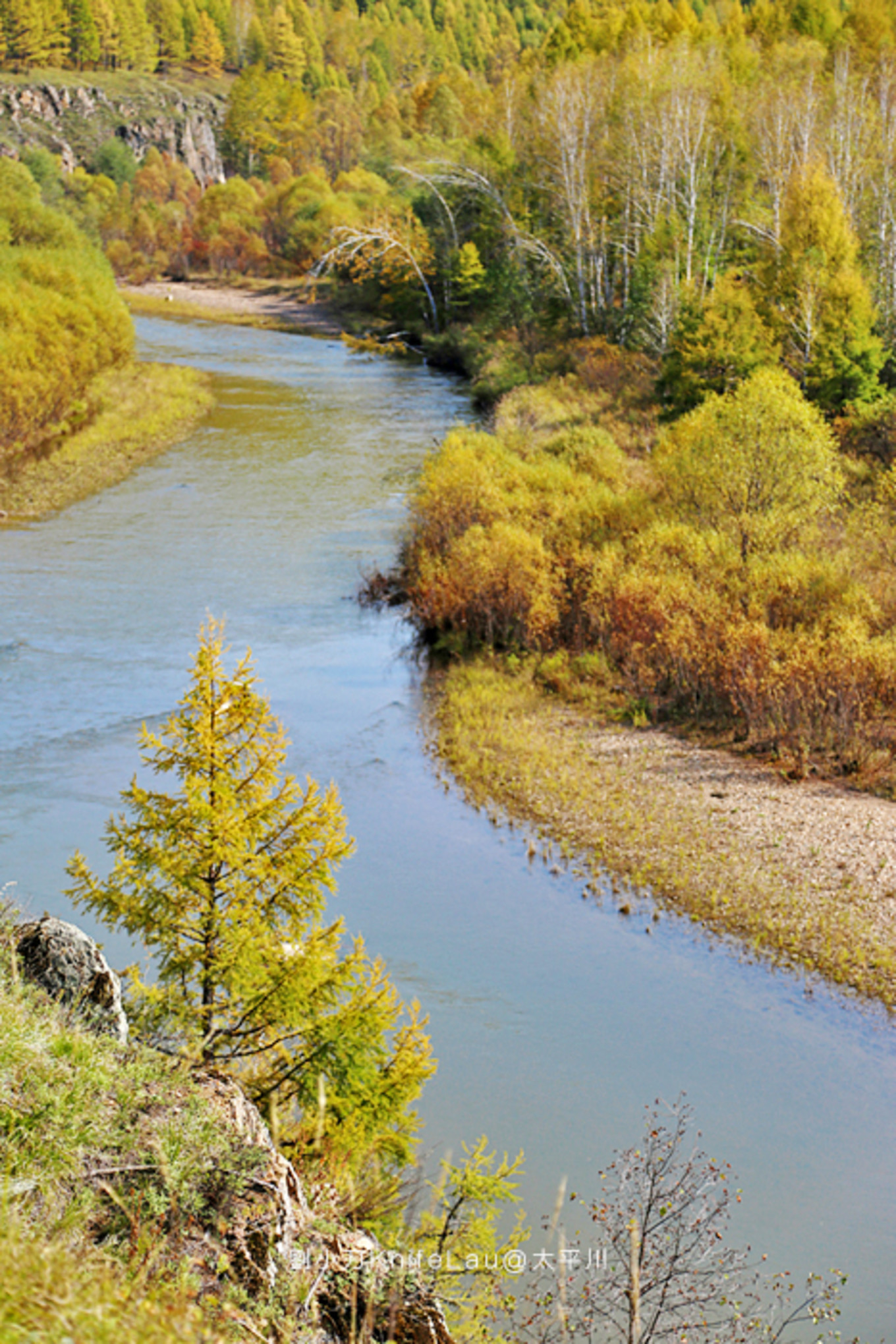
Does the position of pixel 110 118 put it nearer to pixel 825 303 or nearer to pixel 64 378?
pixel 64 378

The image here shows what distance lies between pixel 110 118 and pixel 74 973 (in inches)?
5948

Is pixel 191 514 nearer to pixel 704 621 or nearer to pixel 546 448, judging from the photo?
pixel 546 448

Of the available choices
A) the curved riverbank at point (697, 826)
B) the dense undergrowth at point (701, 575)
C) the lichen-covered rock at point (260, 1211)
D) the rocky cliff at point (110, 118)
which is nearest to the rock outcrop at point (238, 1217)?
the lichen-covered rock at point (260, 1211)

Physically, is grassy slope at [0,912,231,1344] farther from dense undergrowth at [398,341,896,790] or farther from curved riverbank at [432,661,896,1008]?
dense undergrowth at [398,341,896,790]

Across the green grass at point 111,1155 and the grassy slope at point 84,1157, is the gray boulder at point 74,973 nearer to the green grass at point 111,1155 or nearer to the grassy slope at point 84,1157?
the grassy slope at point 84,1157

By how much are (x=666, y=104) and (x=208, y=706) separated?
3961 centimetres

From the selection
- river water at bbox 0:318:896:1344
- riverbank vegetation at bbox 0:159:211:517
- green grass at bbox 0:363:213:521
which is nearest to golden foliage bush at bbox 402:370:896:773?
river water at bbox 0:318:896:1344

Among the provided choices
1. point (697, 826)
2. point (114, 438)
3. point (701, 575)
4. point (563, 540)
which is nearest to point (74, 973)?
point (697, 826)

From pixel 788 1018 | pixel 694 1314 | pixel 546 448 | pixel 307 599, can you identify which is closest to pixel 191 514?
pixel 307 599

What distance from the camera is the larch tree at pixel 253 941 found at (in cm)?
852

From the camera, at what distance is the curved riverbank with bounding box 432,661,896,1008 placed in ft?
47.2

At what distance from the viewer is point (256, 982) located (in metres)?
8.52

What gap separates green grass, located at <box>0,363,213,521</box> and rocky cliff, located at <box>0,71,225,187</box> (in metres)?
84.0

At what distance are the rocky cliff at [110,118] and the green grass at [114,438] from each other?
84011 mm
